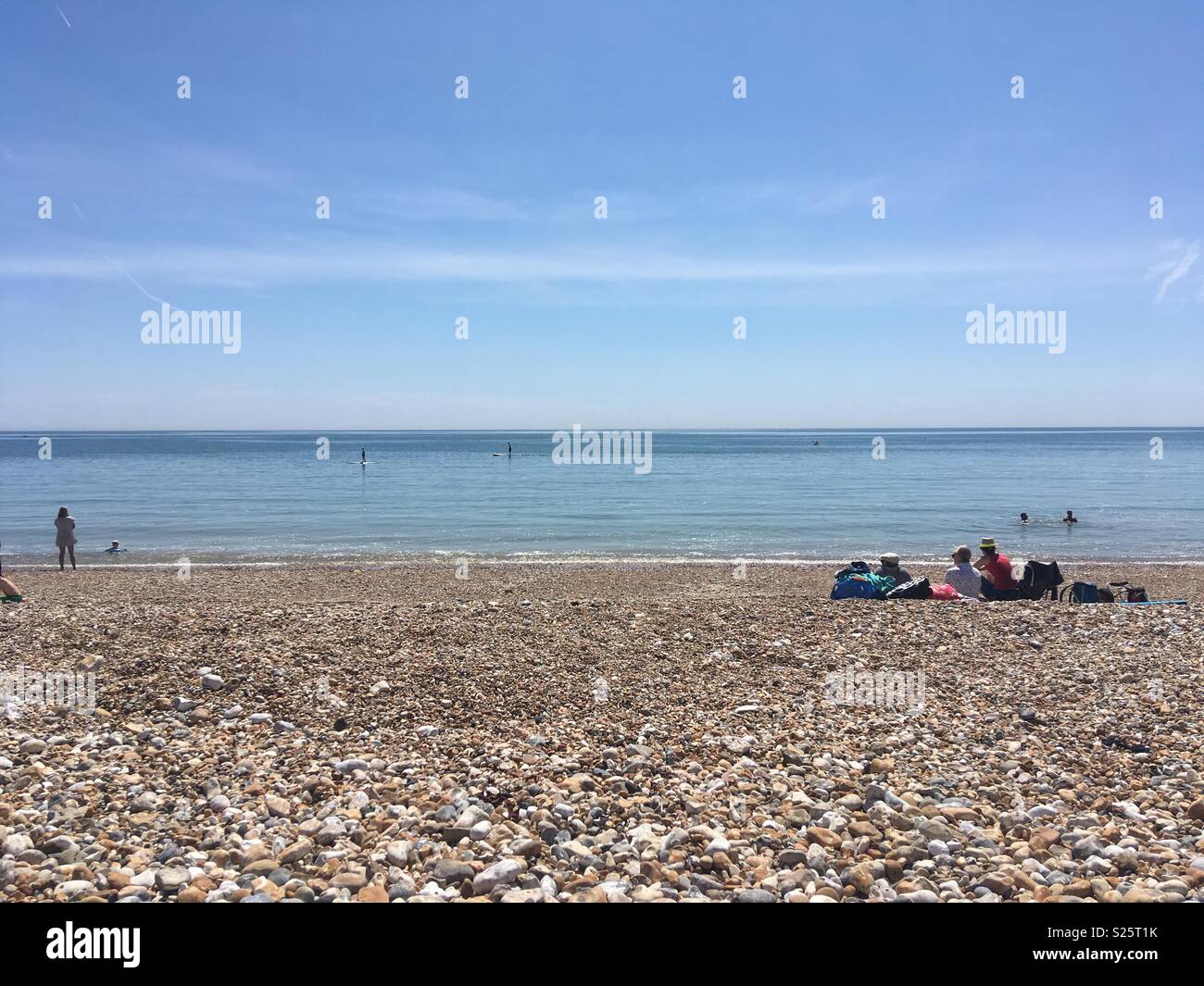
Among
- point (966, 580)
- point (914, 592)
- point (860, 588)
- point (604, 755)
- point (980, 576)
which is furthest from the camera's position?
point (980, 576)

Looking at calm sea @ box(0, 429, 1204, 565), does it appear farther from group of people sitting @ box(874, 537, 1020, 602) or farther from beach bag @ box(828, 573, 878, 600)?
beach bag @ box(828, 573, 878, 600)

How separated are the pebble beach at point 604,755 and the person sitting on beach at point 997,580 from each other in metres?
2.45

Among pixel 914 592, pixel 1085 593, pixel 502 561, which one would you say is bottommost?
pixel 502 561

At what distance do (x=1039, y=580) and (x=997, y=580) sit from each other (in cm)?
64

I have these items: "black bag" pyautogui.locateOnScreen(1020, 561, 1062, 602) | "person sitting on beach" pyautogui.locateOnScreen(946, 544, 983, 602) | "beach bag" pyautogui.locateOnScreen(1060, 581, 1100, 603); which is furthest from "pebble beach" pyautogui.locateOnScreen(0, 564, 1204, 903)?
"black bag" pyautogui.locateOnScreen(1020, 561, 1062, 602)

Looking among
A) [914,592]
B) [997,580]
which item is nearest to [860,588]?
[914,592]

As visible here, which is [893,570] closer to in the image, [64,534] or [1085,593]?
[1085,593]

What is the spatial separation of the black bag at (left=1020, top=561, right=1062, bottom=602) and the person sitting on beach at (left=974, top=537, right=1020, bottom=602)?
17 cm

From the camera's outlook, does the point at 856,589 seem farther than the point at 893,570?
No

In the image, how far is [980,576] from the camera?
13.4 metres

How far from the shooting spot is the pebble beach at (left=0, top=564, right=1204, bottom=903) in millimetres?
4551

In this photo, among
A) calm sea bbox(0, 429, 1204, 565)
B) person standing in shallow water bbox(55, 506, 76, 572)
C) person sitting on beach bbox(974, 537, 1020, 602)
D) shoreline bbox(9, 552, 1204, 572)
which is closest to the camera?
person sitting on beach bbox(974, 537, 1020, 602)

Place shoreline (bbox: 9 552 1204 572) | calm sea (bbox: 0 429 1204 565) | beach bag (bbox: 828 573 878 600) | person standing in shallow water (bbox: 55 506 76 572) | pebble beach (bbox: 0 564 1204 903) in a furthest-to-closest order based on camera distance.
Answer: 1. calm sea (bbox: 0 429 1204 565)
2. shoreline (bbox: 9 552 1204 572)
3. person standing in shallow water (bbox: 55 506 76 572)
4. beach bag (bbox: 828 573 878 600)
5. pebble beach (bbox: 0 564 1204 903)
